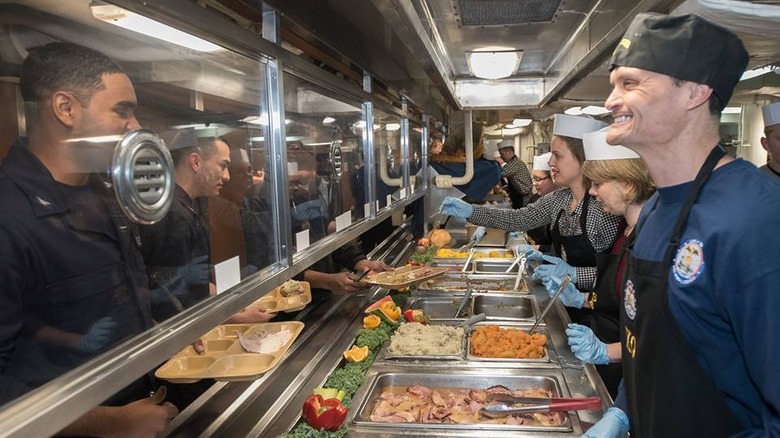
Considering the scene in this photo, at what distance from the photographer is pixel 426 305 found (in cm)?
327

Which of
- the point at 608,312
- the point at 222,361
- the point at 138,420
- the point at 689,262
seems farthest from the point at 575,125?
the point at 138,420

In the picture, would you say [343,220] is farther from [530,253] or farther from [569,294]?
[530,253]

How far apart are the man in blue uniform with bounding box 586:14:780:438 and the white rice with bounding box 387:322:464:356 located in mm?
983

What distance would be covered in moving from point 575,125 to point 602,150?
893 mm

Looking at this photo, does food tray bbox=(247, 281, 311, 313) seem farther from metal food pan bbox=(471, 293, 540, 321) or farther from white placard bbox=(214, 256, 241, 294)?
metal food pan bbox=(471, 293, 540, 321)

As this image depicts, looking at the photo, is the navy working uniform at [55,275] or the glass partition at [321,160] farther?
the glass partition at [321,160]

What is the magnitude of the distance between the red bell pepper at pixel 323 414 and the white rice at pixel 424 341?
67 centimetres

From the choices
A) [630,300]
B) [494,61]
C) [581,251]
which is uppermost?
[494,61]

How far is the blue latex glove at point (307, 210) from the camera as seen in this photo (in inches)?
78.1

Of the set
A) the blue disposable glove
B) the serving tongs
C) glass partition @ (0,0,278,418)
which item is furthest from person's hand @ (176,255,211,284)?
the blue disposable glove

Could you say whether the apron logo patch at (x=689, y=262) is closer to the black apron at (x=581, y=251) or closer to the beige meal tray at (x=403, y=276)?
the beige meal tray at (x=403, y=276)

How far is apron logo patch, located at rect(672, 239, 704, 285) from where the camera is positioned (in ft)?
4.12

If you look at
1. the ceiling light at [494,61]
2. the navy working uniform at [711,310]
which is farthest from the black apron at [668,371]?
the ceiling light at [494,61]

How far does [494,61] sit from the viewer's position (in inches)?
142
